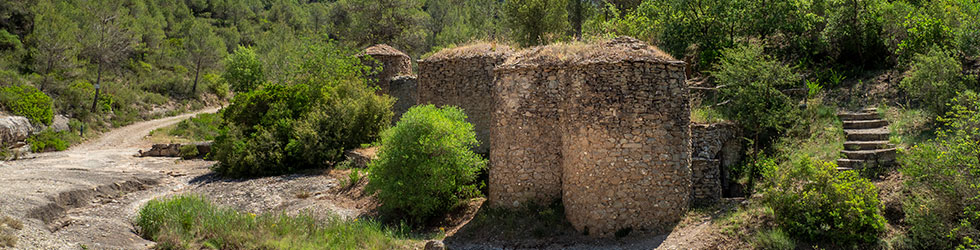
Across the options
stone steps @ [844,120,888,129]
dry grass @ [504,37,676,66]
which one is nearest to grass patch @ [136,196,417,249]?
dry grass @ [504,37,676,66]

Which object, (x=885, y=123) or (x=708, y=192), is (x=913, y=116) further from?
(x=708, y=192)

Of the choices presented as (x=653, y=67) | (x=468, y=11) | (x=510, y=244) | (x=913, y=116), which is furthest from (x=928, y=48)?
(x=468, y=11)

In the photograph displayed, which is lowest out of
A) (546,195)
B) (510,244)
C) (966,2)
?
(510,244)

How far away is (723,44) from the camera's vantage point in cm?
1794

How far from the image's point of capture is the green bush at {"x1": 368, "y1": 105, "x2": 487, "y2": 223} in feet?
40.7

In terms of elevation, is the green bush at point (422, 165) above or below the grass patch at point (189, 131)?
above

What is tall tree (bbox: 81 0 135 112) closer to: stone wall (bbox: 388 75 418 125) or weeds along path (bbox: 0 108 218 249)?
weeds along path (bbox: 0 108 218 249)

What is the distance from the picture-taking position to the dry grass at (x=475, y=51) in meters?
15.5

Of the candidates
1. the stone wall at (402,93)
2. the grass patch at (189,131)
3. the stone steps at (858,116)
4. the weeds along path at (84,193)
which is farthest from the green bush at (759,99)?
the grass patch at (189,131)

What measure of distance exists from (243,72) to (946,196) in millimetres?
42624

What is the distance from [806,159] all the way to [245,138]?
15804 mm

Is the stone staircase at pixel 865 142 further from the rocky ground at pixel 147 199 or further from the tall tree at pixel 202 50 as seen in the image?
the tall tree at pixel 202 50

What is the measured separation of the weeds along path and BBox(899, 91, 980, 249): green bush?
13.0 meters

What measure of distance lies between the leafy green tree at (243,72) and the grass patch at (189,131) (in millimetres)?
8571
